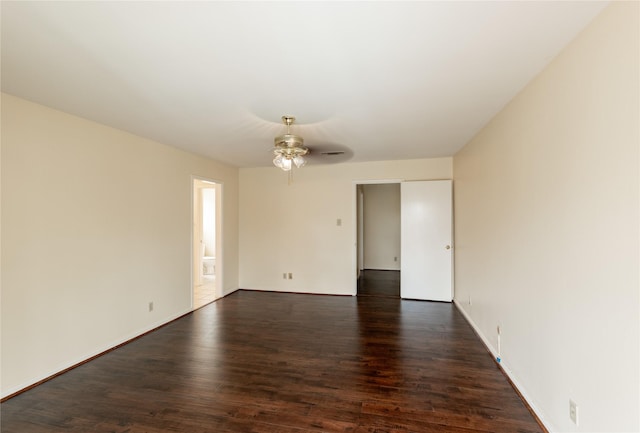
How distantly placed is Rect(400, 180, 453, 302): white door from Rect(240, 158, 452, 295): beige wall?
0.34m

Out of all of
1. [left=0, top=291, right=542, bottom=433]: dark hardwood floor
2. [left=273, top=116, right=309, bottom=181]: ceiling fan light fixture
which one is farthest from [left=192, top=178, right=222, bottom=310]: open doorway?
[left=273, top=116, right=309, bottom=181]: ceiling fan light fixture

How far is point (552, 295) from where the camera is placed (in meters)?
1.79

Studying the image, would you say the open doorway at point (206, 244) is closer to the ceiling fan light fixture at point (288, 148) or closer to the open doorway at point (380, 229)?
the ceiling fan light fixture at point (288, 148)

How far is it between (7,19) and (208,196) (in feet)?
21.0

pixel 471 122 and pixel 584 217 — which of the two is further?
pixel 471 122

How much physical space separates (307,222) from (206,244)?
378cm

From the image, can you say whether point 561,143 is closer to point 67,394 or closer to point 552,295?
point 552,295

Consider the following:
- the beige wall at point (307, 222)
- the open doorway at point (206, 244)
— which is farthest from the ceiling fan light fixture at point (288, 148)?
the beige wall at point (307, 222)

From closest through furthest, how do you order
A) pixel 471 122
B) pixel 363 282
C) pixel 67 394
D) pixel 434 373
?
pixel 67 394
pixel 434 373
pixel 471 122
pixel 363 282

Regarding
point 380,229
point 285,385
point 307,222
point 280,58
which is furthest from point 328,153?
point 380,229

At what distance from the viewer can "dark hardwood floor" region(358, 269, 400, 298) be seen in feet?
17.4

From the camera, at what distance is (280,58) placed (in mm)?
1743

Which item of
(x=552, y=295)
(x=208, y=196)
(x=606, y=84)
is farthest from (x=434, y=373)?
(x=208, y=196)

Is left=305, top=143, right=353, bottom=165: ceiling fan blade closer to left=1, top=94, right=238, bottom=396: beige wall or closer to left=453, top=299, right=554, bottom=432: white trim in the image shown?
left=1, top=94, right=238, bottom=396: beige wall
